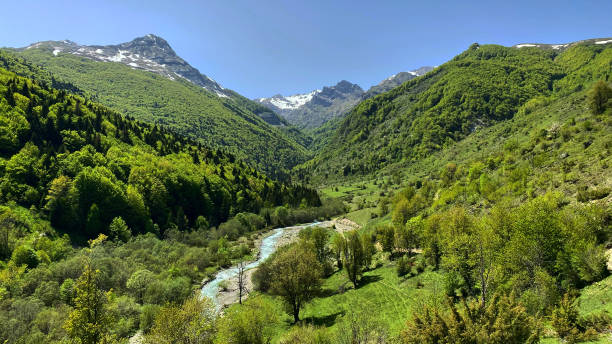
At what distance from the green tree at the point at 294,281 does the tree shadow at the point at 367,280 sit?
14.6 m

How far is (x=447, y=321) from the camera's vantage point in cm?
1923

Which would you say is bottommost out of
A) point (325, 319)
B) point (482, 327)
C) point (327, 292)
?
point (327, 292)

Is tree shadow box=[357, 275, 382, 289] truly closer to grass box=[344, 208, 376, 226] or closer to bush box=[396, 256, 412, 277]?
bush box=[396, 256, 412, 277]

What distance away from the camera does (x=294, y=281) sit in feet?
165

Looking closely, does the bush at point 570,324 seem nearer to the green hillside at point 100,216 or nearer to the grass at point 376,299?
the grass at point 376,299

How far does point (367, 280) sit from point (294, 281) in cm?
2374

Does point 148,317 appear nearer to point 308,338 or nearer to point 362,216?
point 308,338

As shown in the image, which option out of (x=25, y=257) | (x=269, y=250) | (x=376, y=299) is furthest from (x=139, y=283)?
(x=269, y=250)

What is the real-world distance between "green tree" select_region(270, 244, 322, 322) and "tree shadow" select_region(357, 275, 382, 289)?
1458 centimetres

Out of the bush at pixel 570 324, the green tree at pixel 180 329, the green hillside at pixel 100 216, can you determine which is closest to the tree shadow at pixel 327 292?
the green hillside at pixel 100 216

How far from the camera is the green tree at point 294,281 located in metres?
50.1

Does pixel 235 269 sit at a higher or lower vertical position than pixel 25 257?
lower

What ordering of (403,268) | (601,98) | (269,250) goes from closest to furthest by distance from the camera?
1. (403,268)
2. (601,98)
3. (269,250)

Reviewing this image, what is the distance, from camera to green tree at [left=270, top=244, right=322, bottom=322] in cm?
5006
